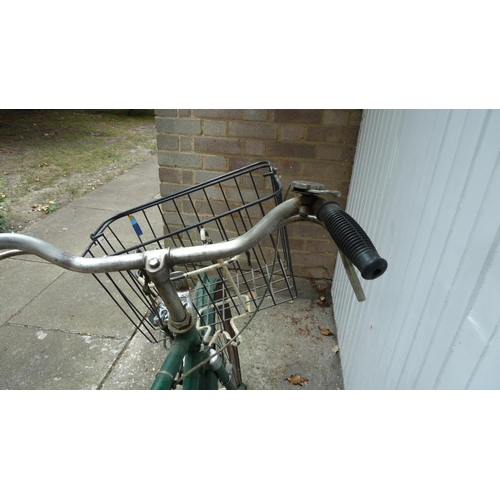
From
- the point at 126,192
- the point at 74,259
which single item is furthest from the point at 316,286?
the point at 126,192

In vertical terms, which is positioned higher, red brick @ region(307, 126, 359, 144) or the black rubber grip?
the black rubber grip

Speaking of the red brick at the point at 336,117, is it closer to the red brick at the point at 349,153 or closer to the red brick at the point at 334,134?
the red brick at the point at 334,134

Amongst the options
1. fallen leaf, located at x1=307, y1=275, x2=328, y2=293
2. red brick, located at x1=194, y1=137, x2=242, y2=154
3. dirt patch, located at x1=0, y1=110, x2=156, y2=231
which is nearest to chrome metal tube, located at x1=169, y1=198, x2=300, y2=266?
red brick, located at x1=194, y1=137, x2=242, y2=154

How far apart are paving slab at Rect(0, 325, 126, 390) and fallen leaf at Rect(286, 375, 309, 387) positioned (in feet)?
4.19

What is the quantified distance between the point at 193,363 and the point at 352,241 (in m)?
1.00

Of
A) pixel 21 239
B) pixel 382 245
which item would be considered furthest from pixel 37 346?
pixel 382 245

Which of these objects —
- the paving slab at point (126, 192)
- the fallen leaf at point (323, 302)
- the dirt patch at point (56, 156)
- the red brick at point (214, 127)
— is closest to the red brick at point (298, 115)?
the red brick at point (214, 127)

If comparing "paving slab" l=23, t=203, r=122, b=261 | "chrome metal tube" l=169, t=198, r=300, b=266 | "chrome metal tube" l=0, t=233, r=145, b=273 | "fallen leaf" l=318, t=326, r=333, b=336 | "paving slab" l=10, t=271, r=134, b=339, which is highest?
"chrome metal tube" l=169, t=198, r=300, b=266

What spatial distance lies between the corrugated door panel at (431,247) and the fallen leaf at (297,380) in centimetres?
48

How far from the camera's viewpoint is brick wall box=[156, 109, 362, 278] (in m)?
2.44

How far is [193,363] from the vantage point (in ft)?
4.70

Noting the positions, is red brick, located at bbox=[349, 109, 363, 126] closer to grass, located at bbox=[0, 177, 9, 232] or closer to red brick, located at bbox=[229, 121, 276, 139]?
red brick, located at bbox=[229, 121, 276, 139]

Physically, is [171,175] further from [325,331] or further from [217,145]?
[325,331]
